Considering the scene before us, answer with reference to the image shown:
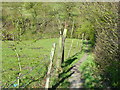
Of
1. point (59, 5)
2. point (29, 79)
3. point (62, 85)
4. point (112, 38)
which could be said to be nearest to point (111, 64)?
point (112, 38)

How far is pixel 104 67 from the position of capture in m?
7.09

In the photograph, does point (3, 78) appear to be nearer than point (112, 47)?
No

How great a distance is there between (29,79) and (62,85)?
62.1 inches

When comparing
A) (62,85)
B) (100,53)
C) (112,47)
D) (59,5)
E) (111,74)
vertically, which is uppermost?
(59,5)

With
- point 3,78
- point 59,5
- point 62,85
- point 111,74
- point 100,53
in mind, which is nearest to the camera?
point 111,74

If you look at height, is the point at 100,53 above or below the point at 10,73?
above

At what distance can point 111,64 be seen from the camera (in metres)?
6.54

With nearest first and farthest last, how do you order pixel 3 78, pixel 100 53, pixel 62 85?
pixel 62 85 → pixel 3 78 → pixel 100 53

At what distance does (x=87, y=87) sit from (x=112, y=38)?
234 cm

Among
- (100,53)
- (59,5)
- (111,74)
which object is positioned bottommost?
(111,74)

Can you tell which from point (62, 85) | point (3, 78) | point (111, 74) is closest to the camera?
point (111, 74)

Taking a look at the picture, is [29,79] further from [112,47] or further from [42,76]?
[112,47]

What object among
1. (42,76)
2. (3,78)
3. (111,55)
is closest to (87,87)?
(111,55)

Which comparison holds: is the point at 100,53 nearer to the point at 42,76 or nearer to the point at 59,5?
the point at 42,76
